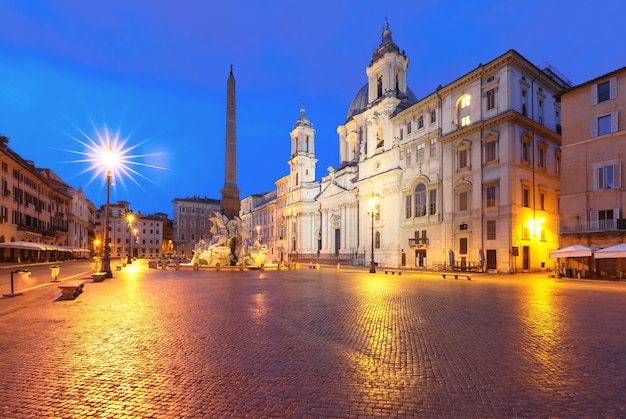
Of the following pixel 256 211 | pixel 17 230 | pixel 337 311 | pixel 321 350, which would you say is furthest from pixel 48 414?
→ pixel 256 211

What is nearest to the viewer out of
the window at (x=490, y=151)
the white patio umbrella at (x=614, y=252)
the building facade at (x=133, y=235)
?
the white patio umbrella at (x=614, y=252)

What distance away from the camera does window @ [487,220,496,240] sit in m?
34.3

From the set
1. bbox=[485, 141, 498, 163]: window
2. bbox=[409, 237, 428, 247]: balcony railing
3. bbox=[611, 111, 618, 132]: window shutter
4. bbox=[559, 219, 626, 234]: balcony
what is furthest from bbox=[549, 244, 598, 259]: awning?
bbox=[409, 237, 428, 247]: balcony railing

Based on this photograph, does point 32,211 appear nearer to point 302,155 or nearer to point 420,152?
point 302,155

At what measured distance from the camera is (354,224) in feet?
200

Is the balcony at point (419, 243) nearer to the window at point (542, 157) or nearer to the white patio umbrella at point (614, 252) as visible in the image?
the window at point (542, 157)

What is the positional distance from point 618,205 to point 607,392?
28.6m

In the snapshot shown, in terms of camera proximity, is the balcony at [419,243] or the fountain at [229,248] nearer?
the fountain at [229,248]

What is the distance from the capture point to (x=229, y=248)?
37938 millimetres

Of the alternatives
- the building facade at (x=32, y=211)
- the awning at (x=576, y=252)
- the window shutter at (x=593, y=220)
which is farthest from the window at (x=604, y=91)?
the building facade at (x=32, y=211)

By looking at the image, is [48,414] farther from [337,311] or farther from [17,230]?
[17,230]

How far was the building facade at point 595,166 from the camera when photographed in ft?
89.5

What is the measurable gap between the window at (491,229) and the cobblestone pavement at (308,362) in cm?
2382

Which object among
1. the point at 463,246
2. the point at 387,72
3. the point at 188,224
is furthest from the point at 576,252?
the point at 188,224
